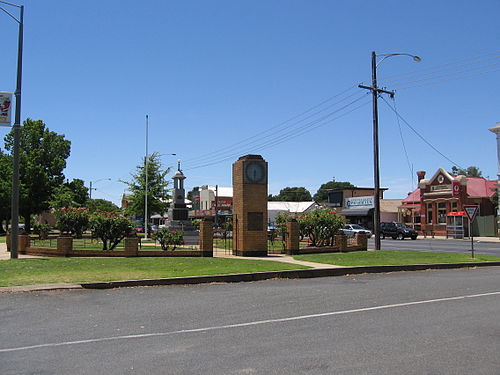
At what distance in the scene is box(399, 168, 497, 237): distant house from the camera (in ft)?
168

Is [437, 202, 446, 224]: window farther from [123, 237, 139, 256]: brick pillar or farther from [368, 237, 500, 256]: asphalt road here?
[123, 237, 139, 256]: brick pillar

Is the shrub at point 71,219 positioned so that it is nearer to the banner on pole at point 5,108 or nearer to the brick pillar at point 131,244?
the brick pillar at point 131,244

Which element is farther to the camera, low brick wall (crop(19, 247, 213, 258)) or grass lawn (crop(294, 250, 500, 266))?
low brick wall (crop(19, 247, 213, 258))

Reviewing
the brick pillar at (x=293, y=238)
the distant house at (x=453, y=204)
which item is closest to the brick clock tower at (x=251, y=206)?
the brick pillar at (x=293, y=238)

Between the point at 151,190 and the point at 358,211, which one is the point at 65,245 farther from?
the point at 358,211

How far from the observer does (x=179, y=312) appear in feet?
30.3

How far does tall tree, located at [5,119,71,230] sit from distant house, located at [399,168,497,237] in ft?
125

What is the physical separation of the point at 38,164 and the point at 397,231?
117ft

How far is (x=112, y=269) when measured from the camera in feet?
49.2

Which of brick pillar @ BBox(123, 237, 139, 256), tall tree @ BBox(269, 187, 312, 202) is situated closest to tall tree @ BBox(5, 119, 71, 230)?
brick pillar @ BBox(123, 237, 139, 256)

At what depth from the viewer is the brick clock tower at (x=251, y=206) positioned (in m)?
21.3

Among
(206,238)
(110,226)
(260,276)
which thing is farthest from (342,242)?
(110,226)

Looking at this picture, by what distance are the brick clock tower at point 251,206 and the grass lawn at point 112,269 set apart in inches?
127

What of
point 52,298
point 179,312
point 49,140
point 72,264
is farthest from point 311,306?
point 49,140
